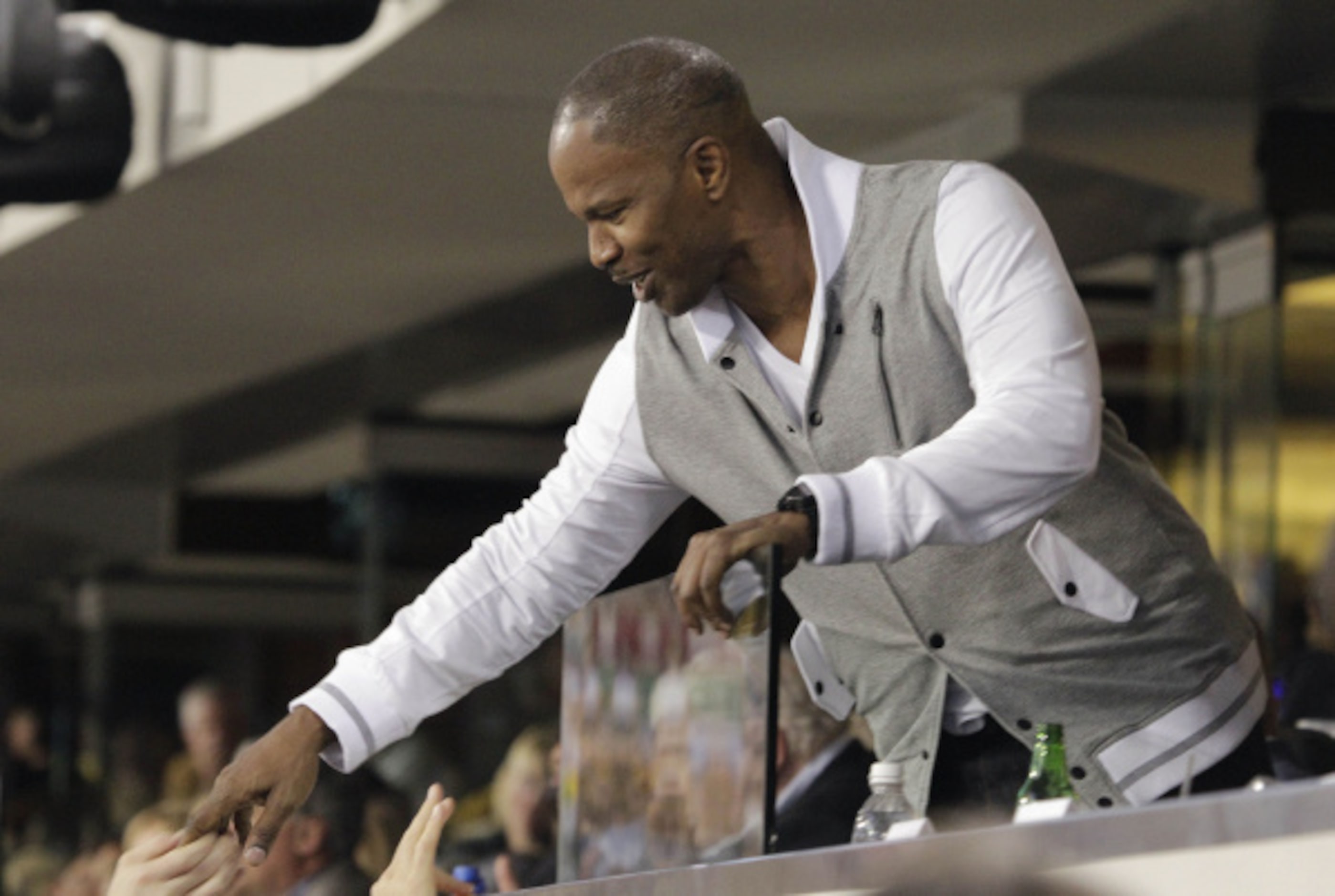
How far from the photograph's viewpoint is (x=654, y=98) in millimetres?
2676

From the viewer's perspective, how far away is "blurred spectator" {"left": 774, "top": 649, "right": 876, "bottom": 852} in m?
2.60

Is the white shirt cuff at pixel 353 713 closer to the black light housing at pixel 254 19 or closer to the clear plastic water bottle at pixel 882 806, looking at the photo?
the clear plastic water bottle at pixel 882 806

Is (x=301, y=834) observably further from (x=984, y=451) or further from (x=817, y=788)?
(x=984, y=451)

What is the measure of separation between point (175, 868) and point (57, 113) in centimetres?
434

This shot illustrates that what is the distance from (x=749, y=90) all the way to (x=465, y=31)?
30.3 inches

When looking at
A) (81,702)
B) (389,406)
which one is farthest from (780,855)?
(81,702)

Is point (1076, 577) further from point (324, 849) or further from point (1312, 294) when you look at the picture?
point (1312, 294)

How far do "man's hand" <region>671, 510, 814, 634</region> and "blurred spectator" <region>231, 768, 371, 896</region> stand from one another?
7.24 feet

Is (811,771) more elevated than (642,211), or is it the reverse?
(642,211)

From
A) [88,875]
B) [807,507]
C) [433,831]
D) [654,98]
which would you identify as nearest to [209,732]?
[88,875]

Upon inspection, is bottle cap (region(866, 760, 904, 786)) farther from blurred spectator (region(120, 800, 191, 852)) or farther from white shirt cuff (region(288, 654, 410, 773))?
blurred spectator (region(120, 800, 191, 852))

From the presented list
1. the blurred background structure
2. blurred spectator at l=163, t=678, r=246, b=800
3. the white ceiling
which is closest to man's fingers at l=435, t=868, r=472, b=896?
the blurred background structure

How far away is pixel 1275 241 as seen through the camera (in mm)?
7023

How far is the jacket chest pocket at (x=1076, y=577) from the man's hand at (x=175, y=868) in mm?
928
